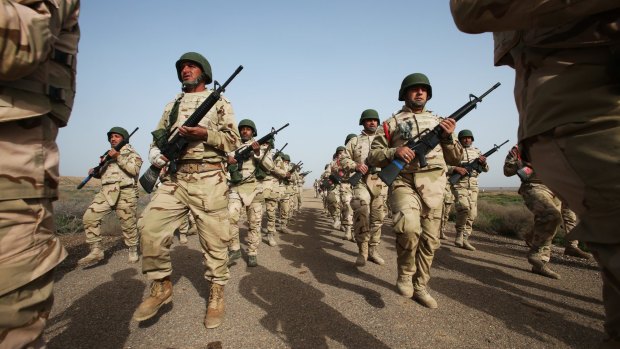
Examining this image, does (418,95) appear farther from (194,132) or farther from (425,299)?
(194,132)

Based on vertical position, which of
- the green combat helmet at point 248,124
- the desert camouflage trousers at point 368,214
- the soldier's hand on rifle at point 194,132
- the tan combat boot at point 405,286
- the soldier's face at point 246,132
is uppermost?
the green combat helmet at point 248,124

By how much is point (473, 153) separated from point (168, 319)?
28.7 feet

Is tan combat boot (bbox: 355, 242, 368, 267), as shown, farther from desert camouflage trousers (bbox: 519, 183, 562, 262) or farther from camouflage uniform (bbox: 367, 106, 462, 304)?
desert camouflage trousers (bbox: 519, 183, 562, 262)

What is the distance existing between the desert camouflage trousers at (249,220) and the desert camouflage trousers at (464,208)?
16.4 ft

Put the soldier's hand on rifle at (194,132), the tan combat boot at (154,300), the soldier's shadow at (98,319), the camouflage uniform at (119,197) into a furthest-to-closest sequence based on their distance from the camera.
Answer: the camouflage uniform at (119,197) → the soldier's hand on rifle at (194,132) → the tan combat boot at (154,300) → the soldier's shadow at (98,319)

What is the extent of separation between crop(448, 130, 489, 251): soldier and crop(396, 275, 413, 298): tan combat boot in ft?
14.3

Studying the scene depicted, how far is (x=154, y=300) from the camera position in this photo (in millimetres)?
3045

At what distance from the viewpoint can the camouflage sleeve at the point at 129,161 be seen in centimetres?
676

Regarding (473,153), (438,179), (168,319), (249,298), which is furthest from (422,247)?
(473,153)

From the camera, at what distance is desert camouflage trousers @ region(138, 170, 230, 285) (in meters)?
3.15

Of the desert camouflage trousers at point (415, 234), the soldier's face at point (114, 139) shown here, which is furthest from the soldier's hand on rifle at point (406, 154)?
the soldier's face at point (114, 139)

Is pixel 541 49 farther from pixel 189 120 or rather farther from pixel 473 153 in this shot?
pixel 473 153

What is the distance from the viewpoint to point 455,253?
22.1 ft

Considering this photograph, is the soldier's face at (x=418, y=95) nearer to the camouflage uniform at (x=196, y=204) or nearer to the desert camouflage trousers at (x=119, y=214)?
the camouflage uniform at (x=196, y=204)
